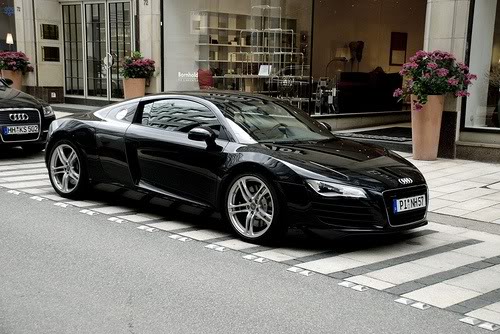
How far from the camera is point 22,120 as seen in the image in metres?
11.0

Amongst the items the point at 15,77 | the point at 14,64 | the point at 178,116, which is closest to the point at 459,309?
the point at 178,116

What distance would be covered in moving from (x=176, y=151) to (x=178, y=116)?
51 cm

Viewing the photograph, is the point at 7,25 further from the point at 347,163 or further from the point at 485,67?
the point at 347,163

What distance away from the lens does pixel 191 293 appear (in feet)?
15.6

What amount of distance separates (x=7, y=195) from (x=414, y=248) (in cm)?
522

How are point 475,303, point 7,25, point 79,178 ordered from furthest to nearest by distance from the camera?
point 7,25 < point 79,178 < point 475,303

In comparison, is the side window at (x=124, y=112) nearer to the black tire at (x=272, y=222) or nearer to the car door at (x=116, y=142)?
the car door at (x=116, y=142)

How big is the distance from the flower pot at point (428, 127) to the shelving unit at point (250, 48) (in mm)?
5334

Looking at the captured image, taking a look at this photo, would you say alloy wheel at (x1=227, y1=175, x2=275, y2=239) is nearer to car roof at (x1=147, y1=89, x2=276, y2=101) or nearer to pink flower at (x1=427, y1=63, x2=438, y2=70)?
car roof at (x1=147, y1=89, x2=276, y2=101)

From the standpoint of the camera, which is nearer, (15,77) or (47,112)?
(47,112)

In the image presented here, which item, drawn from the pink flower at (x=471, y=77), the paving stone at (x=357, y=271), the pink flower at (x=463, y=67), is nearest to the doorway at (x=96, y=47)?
the pink flower at (x=463, y=67)

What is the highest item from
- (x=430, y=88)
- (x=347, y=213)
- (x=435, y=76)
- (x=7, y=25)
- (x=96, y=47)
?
(x=7, y=25)

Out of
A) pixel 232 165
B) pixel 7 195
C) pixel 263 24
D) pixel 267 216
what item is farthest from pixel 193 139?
pixel 263 24

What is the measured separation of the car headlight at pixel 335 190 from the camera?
5723 millimetres
